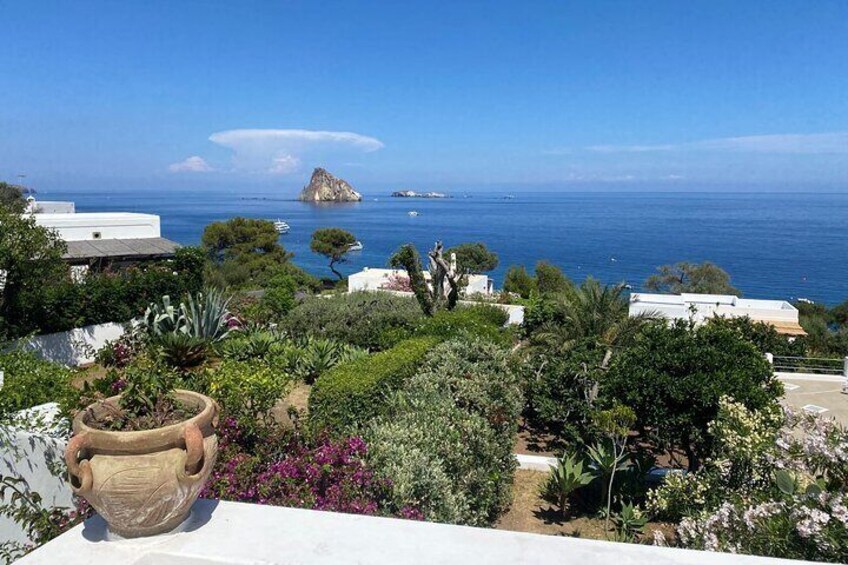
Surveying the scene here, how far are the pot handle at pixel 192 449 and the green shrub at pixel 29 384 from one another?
2500 millimetres

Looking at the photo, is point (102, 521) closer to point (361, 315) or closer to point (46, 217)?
point (361, 315)

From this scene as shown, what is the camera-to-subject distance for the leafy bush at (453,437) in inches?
202

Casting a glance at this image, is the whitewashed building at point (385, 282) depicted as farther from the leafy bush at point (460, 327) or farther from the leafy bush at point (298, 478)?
the leafy bush at point (298, 478)

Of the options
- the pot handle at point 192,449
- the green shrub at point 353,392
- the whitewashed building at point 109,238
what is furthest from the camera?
the whitewashed building at point 109,238

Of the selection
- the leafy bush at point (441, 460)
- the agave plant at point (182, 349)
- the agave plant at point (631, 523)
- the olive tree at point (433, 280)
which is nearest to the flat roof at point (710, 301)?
the olive tree at point (433, 280)

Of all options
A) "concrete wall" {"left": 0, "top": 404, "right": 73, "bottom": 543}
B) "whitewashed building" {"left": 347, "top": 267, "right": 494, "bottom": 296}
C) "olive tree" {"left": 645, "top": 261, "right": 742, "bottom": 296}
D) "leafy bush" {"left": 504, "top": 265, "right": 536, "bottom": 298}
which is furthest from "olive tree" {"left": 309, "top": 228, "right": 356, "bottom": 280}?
"concrete wall" {"left": 0, "top": 404, "right": 73, "bottom": 543}

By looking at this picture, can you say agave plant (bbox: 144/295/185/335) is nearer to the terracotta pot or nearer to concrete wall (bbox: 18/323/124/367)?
concrete wall (bbox: 18/323/124/367)

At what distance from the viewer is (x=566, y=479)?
6922 millimetres

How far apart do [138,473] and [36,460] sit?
7.30ft

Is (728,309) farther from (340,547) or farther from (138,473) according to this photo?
(138,473)

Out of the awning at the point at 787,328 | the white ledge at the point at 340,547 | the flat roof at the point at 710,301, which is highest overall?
the white ledge at the point at 340,547

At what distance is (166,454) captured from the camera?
228 centimetres

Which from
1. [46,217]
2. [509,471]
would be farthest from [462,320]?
[46,217]

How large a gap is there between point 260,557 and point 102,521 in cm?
85
